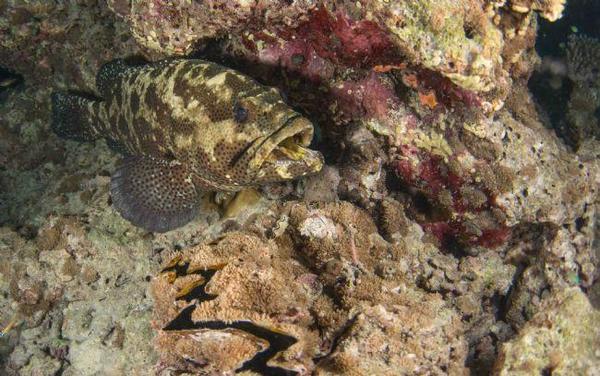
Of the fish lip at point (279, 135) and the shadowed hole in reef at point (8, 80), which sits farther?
the shadowed hole in reef at point (8, 80)

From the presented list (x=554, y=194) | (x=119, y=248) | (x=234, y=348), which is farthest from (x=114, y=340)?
(x=554, y=194)

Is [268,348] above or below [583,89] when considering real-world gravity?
below

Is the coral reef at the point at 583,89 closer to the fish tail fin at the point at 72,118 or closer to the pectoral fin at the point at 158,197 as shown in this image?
the pectoral fin at the point at 158,197

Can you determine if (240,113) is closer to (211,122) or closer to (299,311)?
(211,122)

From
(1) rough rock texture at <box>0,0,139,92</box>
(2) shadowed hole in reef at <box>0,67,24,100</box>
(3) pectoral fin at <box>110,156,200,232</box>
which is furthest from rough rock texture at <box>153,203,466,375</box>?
(2) shadowed hole in reef at <box>0,67,24,100</box>

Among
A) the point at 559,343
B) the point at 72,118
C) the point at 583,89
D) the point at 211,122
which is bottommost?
the point at 72,118

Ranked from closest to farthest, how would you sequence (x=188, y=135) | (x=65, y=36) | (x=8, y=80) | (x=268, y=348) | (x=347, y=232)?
(x=268, y=348)
(x=347, y=232)
(x=188, y=135)
(x=65, y=36)
(x=8, y=80)

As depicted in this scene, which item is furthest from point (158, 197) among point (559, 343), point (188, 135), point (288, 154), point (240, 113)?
point (559, 343)

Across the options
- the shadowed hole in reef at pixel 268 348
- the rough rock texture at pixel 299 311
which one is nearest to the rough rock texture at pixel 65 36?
the rough rock texture at pixel 299 311
